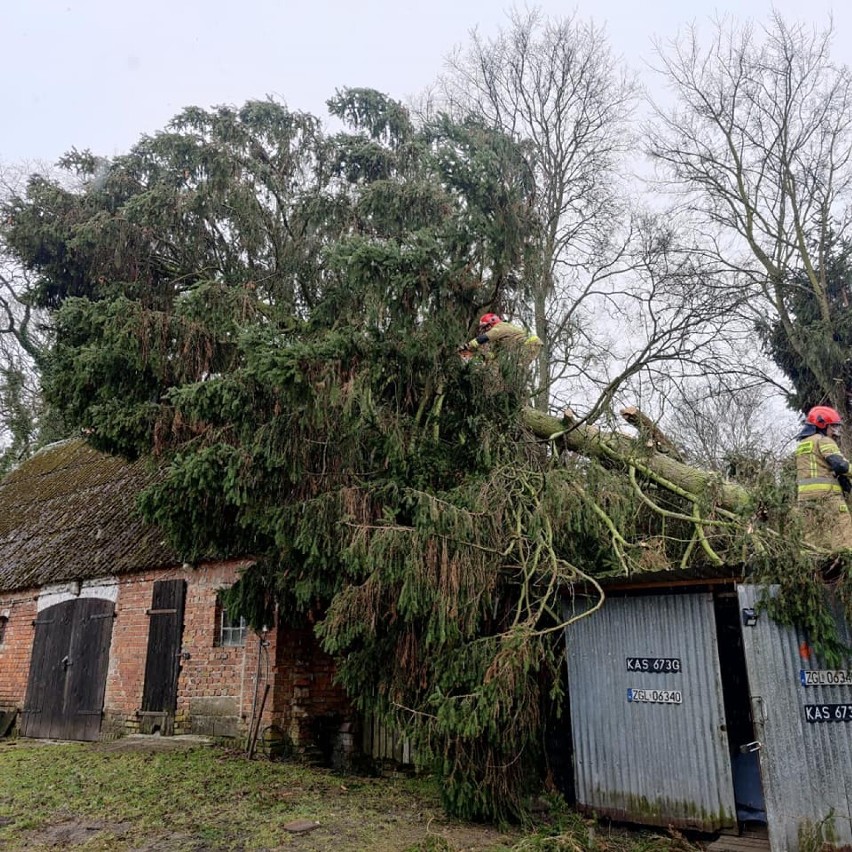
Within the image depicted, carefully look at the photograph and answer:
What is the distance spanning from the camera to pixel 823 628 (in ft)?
18.8

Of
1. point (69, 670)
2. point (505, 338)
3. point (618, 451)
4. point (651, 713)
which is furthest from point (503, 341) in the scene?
point (69, 670)

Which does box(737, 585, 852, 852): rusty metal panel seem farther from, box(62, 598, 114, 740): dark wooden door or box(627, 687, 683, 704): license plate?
box(62, 598, 114, 740): dark wooden door

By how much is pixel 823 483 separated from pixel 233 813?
6224 millimetres

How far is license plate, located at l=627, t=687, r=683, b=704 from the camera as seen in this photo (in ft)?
A: 21.2

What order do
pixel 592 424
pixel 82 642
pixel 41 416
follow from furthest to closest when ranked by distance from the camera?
pixel 41 416 → pixel 82 642 → pixel 592 424

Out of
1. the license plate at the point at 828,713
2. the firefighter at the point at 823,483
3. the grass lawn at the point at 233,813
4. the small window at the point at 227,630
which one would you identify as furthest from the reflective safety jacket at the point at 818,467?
the small window at the point at 227,630

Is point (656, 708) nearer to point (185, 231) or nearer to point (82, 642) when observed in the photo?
point (185, 231)

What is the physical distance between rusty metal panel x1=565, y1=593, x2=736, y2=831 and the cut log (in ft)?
5.79

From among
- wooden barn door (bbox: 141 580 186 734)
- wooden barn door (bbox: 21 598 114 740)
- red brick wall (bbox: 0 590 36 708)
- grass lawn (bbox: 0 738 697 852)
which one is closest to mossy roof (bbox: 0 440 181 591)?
red brick wall (bbox: 0 590 36 708)

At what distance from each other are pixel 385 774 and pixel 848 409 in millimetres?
12112

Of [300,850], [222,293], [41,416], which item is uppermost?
[41,416]

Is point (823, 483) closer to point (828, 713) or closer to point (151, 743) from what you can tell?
point (828, 713)

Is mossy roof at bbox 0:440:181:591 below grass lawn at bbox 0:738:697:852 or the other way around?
the other way around

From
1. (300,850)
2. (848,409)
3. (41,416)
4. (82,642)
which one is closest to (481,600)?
(300,850)
